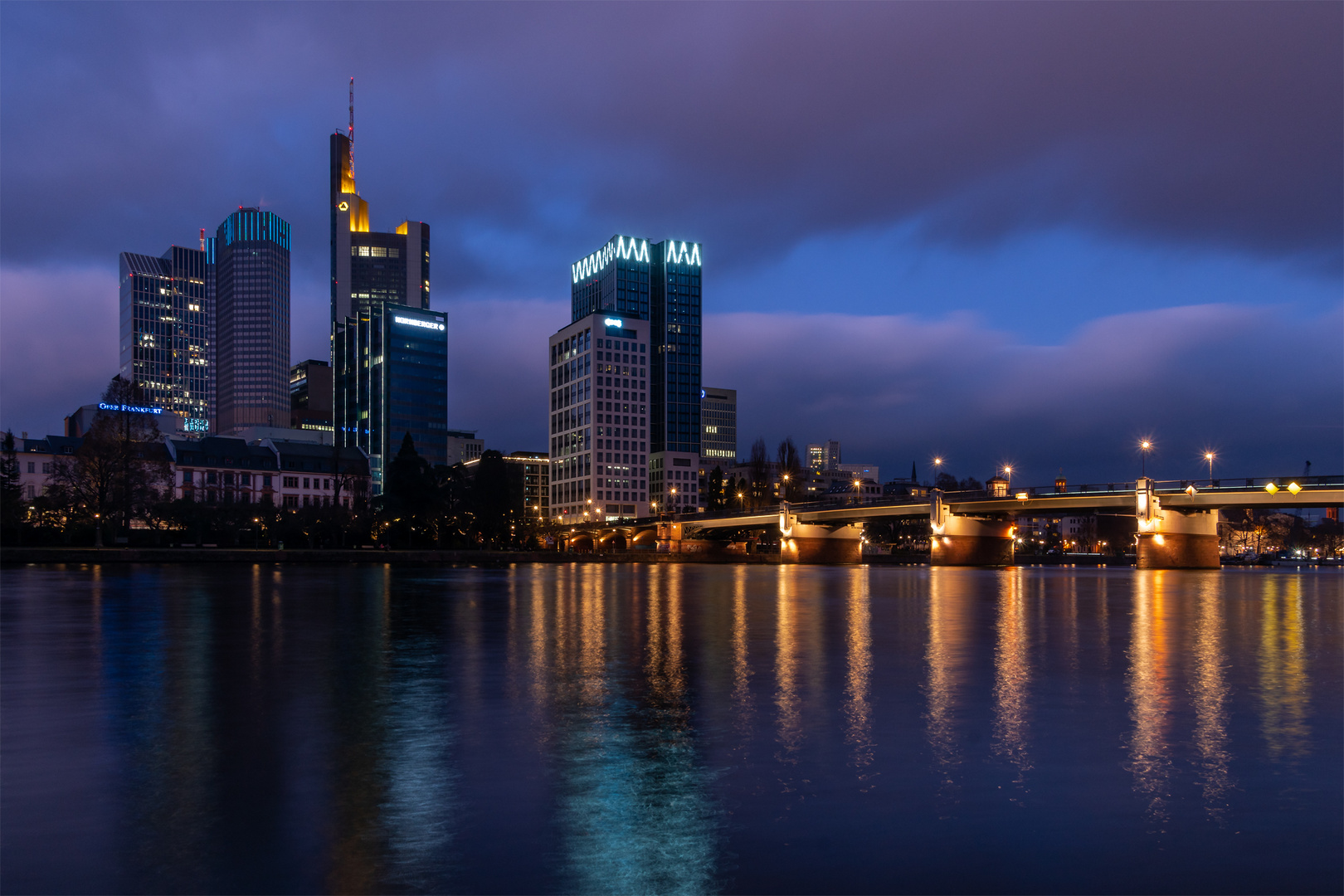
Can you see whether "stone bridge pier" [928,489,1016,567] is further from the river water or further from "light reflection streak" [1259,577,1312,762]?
the river water

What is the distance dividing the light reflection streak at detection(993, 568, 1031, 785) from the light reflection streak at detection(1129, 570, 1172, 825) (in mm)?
1269

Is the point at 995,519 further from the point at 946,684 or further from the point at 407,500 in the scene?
the point at 946,684

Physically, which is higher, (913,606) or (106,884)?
(106,884)

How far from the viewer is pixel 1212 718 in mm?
13992

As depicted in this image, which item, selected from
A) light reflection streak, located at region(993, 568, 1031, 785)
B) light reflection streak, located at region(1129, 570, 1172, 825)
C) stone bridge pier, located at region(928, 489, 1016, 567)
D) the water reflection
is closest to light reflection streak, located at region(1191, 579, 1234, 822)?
light reflection streak, located at region(1129, 570, 1172, 825)

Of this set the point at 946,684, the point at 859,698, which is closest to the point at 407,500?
the point at 946,684

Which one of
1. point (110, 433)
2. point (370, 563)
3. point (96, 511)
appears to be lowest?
point (370, 563)

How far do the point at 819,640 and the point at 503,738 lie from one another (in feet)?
47.7

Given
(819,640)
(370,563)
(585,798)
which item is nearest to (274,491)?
(370,563)

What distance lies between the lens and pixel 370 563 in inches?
4277

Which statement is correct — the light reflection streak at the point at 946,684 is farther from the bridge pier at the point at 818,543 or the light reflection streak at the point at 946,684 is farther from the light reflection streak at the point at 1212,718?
the bridge pier at the point at 818,543

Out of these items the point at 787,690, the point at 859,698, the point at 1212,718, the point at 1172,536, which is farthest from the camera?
the point at 1172,536

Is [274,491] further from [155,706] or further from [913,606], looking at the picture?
[155,706]

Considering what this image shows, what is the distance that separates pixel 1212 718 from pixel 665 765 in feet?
29.1
